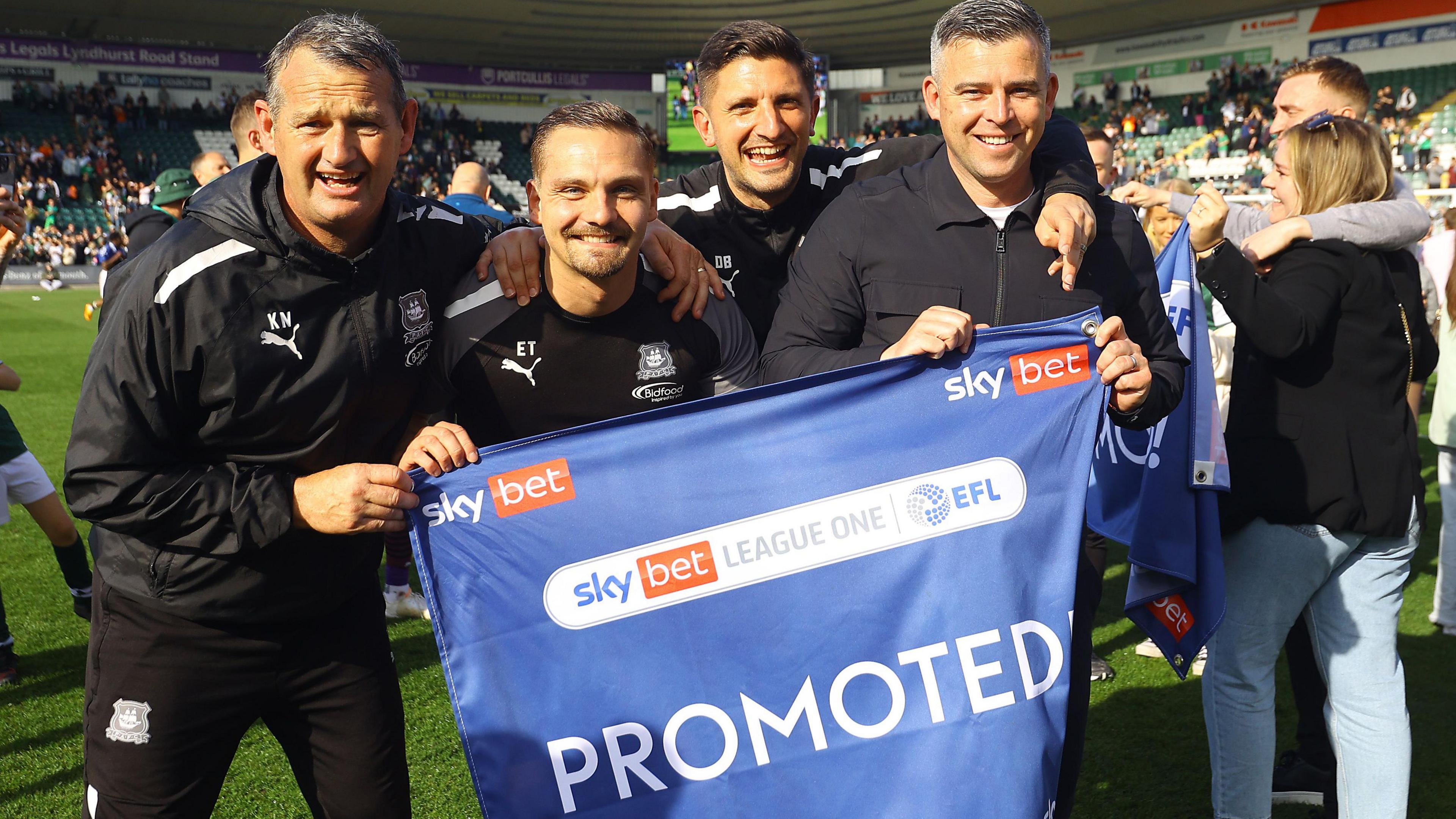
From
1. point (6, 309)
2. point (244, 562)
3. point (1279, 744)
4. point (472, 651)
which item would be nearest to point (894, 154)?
point (472, 651)

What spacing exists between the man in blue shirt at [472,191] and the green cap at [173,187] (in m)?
1.84

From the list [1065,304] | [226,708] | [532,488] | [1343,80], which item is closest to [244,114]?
[226,708]

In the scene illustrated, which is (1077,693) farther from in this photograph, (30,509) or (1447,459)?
(30,509)

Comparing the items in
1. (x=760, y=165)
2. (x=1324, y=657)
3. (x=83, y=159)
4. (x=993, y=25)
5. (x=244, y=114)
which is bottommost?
(x=1324, y=657)

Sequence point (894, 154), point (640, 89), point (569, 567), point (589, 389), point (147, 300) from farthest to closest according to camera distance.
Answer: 1. point (640, 89)
2. point (894, 154)
3. point (589, 389)
4. point (569, 567)
5. point (147, 300)

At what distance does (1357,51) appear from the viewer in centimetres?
3325

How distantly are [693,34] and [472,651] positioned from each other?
4381 cm

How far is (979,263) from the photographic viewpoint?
2607 mm

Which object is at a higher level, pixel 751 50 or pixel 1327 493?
pixel 751 50

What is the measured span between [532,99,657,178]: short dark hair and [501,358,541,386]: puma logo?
1.65 feet

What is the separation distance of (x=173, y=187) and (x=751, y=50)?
4609 millimetres

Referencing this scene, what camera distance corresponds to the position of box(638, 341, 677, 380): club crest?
2.80 m

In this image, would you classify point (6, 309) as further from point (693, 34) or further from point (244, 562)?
point (693, 34)

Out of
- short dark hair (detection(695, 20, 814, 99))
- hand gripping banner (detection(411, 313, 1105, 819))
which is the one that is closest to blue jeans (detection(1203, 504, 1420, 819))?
hand gripping banner (detection(411, 313, 1105, 819))
